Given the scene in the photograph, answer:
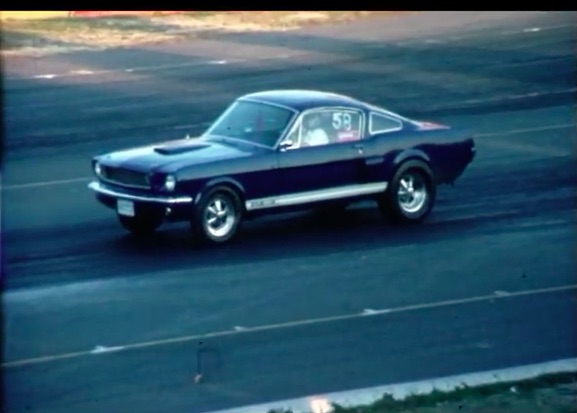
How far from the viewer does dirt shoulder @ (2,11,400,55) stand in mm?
25953

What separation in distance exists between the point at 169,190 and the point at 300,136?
64.8 inches

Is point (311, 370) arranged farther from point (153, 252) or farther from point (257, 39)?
point (257, 39)

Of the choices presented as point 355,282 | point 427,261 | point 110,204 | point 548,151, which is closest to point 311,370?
point 355,282

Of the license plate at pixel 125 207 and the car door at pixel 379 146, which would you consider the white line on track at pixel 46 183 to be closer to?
the license plate at pixel 125 207

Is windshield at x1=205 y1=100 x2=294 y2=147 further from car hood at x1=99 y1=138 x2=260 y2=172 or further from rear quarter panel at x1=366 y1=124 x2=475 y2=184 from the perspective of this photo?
rear quarter panel at x1=366 y1=124 x2=475 y2=184

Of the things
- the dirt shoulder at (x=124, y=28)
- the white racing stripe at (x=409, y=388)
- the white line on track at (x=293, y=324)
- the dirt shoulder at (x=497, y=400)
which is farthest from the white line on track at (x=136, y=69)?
the dirt shoulder at (x=497, y=400)

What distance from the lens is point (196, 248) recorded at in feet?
47.0

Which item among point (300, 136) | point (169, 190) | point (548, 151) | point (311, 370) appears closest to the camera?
point (311, 370)

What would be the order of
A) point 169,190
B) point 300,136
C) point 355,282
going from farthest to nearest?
point 300,136, point 169,190, point 355,282

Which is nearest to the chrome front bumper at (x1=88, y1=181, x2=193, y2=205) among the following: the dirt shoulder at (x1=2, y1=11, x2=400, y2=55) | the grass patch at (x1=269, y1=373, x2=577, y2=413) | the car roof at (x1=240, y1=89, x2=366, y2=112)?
the car roof at (x1=240, y1=89, x2=366, y2=112)

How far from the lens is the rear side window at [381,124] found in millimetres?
15484

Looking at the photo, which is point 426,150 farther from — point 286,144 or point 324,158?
point 286,144

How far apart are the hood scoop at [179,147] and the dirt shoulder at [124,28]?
10.1m
